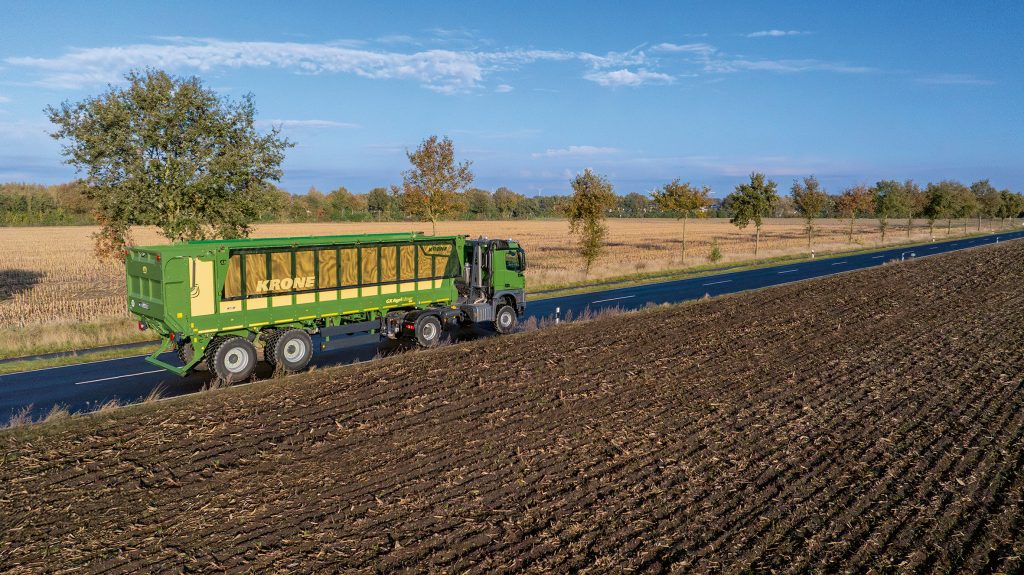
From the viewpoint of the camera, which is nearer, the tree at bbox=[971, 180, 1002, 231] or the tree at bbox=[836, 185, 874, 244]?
the tree at bbox=[836, 185, 874, 244]

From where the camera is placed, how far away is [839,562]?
25.6 feet

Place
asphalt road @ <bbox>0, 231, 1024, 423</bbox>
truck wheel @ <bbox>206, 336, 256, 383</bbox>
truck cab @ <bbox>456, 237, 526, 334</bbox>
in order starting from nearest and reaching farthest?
asphalt road @ <bbox>0, 231, 1024, 423</bbox>
truck wheel @ <bbox>206, 336, 256, 383</bbox>
truck cab @ <bbox>456, 237, 526, 334</bbox>

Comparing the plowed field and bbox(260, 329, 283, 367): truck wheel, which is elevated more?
bbox(260, 329, 283, 367): truck wheel

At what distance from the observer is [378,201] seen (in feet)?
440

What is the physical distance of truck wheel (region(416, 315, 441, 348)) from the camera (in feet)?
63.9

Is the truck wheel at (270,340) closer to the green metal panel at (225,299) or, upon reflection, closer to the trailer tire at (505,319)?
the green metal panel at (225,299)

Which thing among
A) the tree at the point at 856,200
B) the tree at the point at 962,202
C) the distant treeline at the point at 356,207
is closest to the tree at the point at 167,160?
the distant treeline at the point at 356,207

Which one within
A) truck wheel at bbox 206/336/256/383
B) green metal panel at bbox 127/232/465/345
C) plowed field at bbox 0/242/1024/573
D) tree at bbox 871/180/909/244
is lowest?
plowed field at bbox 0/242/1024/573

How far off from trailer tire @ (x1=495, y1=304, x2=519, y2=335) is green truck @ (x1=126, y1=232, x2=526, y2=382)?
0.03 metres

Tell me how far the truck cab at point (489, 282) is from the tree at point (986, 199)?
8134 centimetres

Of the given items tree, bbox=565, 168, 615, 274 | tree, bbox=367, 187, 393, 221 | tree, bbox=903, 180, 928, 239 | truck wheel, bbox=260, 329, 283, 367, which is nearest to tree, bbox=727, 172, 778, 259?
tree, bbox=565, 168, 615, 274

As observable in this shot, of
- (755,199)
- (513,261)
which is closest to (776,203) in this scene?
(755,199)

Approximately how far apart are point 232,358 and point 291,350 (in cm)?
139

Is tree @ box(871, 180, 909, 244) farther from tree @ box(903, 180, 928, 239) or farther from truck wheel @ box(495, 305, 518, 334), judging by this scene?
truck wheel @ box(495, 305, 518, 334)
